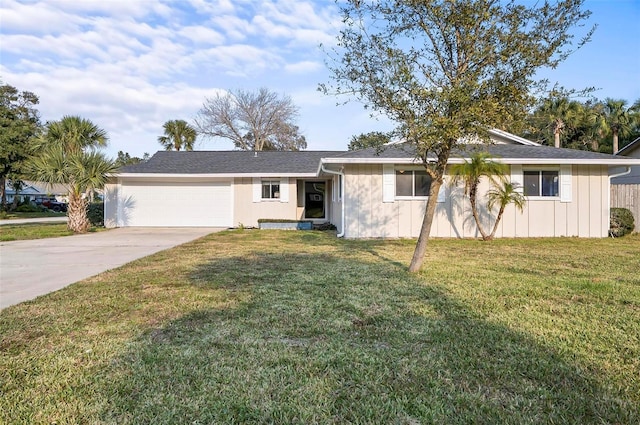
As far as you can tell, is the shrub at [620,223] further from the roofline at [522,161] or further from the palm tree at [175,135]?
the palm tree at [175,135]

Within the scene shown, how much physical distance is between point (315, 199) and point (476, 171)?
7.80m

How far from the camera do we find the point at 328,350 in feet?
9.75

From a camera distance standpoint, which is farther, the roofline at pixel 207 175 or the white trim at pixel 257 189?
the white trim at pixel 257 189

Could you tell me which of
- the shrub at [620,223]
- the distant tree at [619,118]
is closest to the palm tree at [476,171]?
the shrub at [620,223]

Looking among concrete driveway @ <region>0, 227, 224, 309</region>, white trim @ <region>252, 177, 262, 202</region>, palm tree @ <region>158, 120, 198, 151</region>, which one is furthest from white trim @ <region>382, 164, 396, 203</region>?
palm tree @ <region>158, 120, 198, 151</region>

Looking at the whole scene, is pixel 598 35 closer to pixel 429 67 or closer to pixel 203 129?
pixel 429 67

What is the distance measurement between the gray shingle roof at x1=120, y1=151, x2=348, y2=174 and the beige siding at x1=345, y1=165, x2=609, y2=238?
5.01m

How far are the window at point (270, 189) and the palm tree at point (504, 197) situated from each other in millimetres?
8238

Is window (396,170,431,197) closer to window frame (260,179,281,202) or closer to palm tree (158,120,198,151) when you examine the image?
window frame (260,179,281,202)

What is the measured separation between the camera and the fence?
502 inches

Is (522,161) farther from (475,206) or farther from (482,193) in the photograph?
(475,206)

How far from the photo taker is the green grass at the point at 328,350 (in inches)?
85.0

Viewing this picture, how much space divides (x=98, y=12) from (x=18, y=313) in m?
9.69

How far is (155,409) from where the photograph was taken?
215cm
